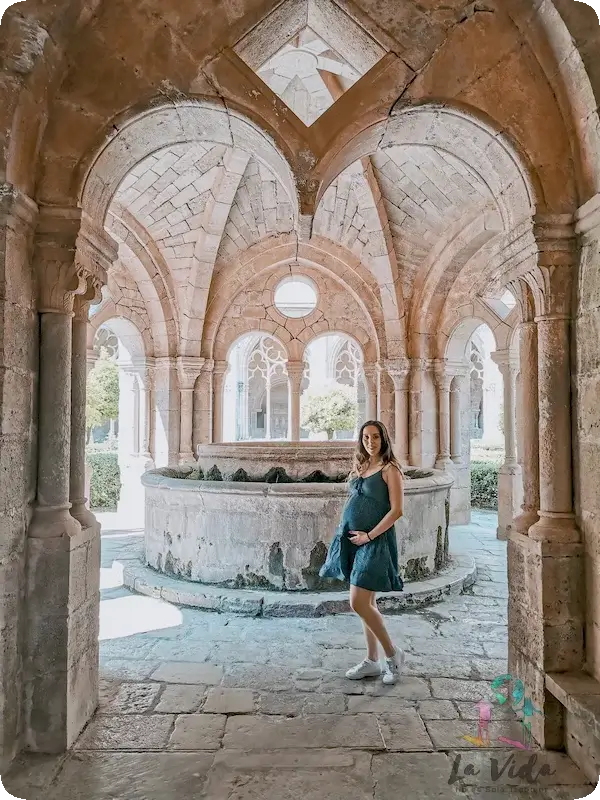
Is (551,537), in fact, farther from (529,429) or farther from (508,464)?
(508,464)

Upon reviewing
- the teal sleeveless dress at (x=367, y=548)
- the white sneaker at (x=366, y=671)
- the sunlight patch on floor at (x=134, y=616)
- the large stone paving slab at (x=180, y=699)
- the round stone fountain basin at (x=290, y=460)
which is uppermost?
the round stone fountain basin at (x=290, y=460)

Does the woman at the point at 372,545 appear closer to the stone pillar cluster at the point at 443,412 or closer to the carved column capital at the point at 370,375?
the stone pillar cluster at the point at 443,412

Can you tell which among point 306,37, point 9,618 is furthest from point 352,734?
point 306,37

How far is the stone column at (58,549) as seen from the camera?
2.57 metres

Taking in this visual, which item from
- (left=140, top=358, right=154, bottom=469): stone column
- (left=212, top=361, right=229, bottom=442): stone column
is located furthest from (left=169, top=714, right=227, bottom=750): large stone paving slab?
(left=212, top=361, right=229, bottom=442): stone column

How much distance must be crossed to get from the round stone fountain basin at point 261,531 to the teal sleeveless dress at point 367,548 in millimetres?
1299

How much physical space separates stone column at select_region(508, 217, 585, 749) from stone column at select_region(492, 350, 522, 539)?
4957 millimetres

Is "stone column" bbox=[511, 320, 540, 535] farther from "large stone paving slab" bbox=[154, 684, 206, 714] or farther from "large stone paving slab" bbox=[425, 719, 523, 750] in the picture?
"large stone paving slab" bbox=[154, 684, 206, 714]

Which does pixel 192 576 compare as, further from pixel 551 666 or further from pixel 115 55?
pixel 115 55

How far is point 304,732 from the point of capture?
264 centimetres

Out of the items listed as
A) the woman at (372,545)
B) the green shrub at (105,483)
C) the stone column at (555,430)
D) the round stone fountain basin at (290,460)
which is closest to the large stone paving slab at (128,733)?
the woman at (372,545)

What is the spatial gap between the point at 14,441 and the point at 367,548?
6.17 feet

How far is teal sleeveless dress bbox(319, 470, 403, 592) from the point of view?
3.06m

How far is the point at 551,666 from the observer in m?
2.65
